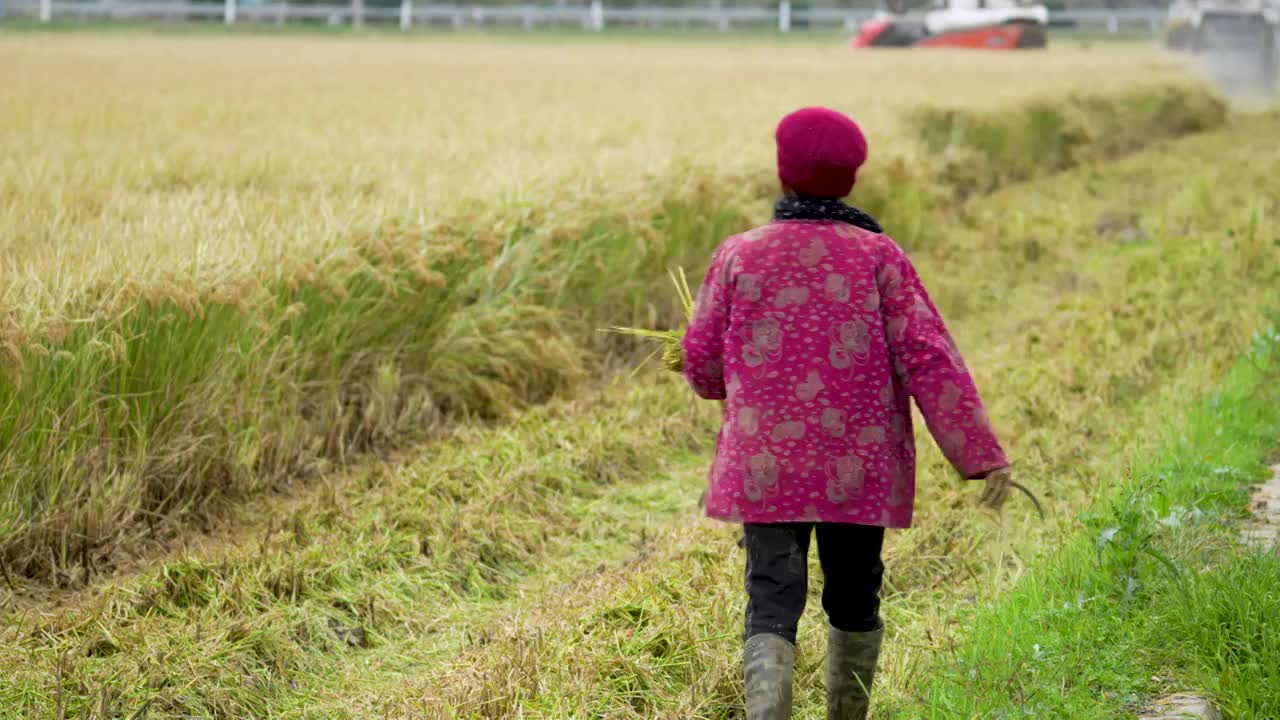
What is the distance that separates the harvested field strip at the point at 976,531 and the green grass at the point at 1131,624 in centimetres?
14

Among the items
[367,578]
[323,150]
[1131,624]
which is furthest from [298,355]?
[323,150]

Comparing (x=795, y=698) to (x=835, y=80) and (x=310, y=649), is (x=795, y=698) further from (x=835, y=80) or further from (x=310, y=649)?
(x=835, y=80)

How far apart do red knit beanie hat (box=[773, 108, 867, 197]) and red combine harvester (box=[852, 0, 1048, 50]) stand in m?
34.3

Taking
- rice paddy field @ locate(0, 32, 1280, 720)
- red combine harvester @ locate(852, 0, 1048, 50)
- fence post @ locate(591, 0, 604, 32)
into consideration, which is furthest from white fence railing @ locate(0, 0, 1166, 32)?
rice paddy field @ locate(0, 32, 1280, 720)

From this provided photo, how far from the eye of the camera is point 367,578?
394 centimetres

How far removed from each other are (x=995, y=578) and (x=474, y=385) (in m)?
2.45

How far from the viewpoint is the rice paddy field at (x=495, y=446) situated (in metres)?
3.17

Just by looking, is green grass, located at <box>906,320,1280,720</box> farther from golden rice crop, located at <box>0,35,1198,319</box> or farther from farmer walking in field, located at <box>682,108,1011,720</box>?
golden rice crop, located at <box>0,35,1198,319</box>

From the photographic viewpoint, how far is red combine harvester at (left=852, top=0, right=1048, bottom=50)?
35656mm

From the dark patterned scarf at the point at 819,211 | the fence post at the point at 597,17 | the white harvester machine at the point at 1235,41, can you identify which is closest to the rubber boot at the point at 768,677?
the dark patterned scarf at the point at 819,211

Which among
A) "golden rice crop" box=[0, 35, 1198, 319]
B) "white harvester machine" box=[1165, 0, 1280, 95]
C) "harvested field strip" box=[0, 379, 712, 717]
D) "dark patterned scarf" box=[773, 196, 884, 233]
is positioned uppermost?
"white harvester machine" box=[1165, 0, 1280, 95]

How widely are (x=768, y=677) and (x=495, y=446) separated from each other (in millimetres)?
2473

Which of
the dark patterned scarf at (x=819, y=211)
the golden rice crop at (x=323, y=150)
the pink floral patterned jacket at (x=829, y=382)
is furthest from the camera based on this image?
the golden rice crop at (x=323, y=150)

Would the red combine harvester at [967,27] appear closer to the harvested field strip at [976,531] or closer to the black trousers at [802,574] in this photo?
the harvested field strip at [976,531]
